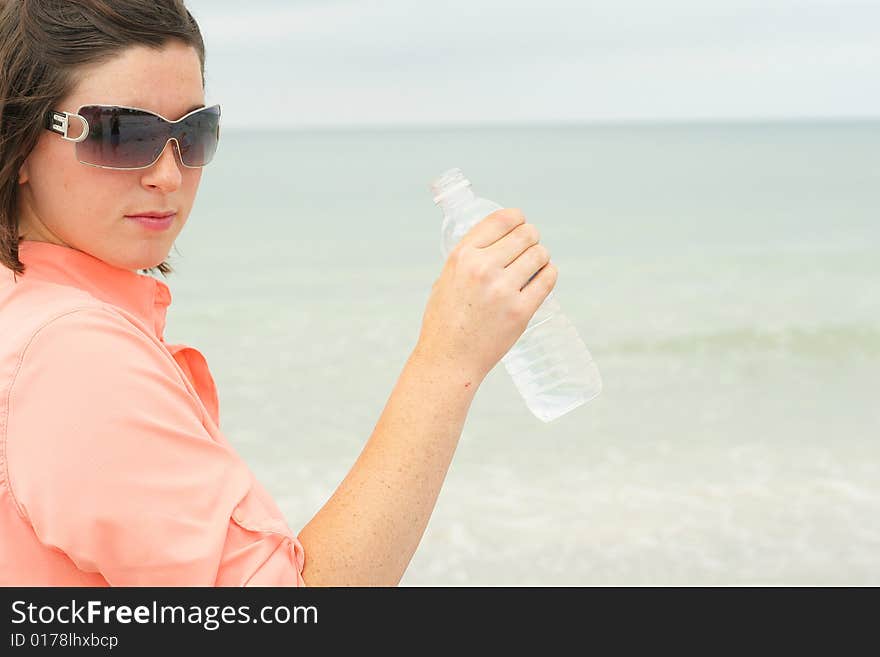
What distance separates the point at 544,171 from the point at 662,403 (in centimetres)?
3838

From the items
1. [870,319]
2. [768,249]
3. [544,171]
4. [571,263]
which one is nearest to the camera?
[870,319]

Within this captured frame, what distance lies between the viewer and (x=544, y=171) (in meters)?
47.9

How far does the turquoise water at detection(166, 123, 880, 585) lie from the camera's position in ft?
22.5

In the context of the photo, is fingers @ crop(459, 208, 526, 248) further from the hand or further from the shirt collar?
the shirt collar

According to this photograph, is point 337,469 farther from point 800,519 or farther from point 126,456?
point 126,456

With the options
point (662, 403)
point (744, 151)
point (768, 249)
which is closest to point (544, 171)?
point (744, 151)

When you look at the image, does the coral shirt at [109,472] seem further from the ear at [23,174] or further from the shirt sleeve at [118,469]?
the ear at [23,174]

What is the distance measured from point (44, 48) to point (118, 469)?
63 centimetres

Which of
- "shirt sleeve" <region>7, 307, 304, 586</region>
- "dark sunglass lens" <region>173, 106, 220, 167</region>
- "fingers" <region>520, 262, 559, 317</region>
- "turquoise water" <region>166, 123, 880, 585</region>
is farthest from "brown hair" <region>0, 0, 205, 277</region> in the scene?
"turquoise water" <region>166, 123, 880, 585</region>

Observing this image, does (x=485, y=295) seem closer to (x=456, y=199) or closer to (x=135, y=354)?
(x=135, y=354)

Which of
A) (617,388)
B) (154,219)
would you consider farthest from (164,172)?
(617,388)

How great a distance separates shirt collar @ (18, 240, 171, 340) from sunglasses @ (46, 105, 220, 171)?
0.14m

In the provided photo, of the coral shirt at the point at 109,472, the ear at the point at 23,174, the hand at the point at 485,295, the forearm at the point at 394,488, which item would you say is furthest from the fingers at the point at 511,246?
the ear at the point at 23,174
